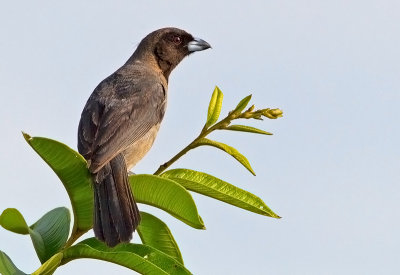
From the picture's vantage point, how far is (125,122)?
4.76 m

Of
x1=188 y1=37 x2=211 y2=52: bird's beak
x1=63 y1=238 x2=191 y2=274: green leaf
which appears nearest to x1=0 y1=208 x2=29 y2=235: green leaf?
x1=63 y1=238 x2=191 y2=274: green leaf

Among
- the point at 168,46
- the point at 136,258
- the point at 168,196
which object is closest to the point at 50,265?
the point at 136,258

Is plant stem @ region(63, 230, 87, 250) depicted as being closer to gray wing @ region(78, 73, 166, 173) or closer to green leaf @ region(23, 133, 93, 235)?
green leaf @ region(23, 133, 93, 235)

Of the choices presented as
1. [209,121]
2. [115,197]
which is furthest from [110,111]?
[209,121]

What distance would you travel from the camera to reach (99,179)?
3.66 meters

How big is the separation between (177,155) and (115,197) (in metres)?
0.96

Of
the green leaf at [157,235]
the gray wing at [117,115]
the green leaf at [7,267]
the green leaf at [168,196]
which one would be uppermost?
the gray wing at [117,115]

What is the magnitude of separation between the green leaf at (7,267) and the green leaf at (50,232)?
0.56ft

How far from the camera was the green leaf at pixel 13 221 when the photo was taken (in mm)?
2223

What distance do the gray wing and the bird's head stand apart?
0.72 m

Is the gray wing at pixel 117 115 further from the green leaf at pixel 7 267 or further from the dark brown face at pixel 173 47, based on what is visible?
the green leaf at pixel 7 267

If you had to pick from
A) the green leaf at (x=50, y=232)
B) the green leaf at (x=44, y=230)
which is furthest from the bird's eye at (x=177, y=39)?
the green leaf at (x=44, y=230)

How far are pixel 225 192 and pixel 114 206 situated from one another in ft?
3.40

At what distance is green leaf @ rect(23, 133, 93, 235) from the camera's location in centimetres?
216
